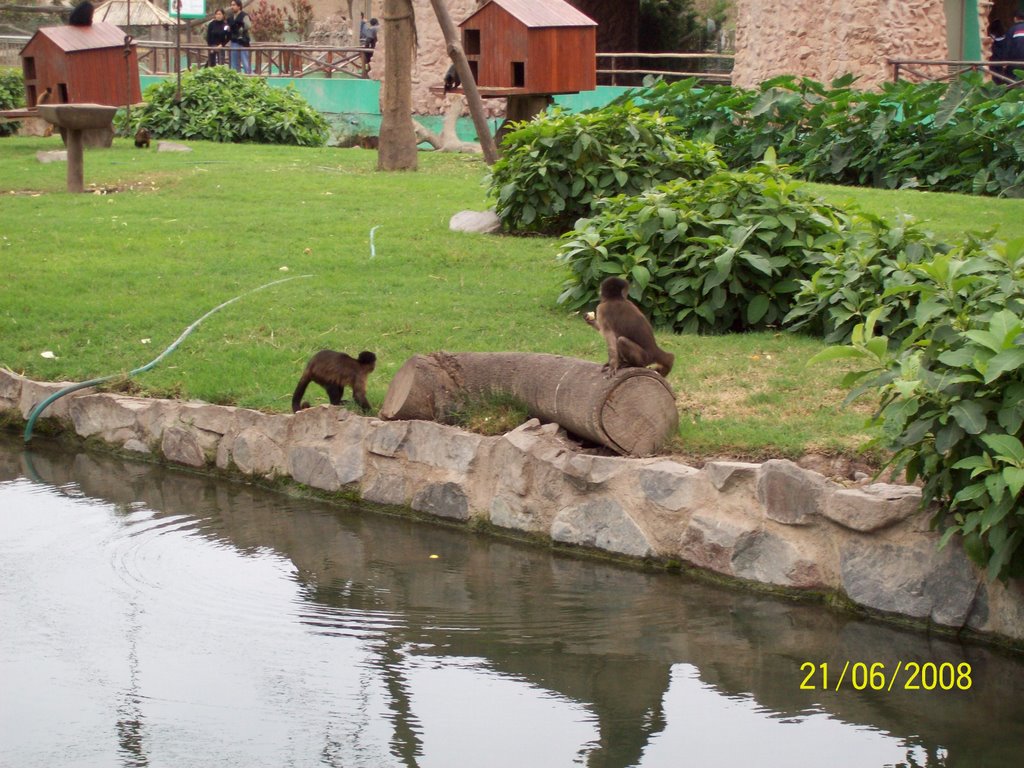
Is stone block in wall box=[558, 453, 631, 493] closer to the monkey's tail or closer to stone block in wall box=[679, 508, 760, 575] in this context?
stone block in wall box=[679, 508, 760, 575]

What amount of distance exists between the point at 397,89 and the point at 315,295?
923 centimetres

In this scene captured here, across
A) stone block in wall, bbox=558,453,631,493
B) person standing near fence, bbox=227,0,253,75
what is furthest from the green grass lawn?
person standing near fence, bbox=227,0,253,75

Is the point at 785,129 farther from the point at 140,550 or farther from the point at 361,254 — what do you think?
the point at 140,550

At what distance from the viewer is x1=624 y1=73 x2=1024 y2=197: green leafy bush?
1739 cm

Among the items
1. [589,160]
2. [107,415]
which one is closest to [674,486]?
[107,415]

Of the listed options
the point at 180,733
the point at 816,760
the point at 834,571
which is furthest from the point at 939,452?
→ the point at 180,733

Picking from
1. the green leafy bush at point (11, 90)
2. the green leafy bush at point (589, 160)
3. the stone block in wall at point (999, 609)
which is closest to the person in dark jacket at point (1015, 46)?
the green leafy bush at point (589, 160)

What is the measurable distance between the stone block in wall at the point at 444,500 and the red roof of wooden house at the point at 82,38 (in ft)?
40.7

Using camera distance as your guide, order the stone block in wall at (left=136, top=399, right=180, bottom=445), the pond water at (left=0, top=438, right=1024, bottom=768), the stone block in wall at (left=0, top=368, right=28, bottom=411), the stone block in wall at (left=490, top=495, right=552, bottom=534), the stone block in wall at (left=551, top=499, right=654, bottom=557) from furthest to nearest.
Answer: the stone block in wall at (left=0, top=368, right=28, bottom=411), the stone block in wall at (left=136, top=399, right=180, bottom=445), the stone block in wall at (left=490, top=495, right=552, bottom=534), the stone block in wall at (left=551, top=499, right=654, bottom=557), the pond water at (left=0, top=438, right=1024, bottom=768)

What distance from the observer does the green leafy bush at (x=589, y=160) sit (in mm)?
14289

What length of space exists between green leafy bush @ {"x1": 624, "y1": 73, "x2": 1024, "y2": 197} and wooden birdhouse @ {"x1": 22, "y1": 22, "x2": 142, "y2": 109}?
7814 mm

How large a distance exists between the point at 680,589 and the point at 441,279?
6199mm

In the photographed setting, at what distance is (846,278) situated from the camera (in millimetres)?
9727

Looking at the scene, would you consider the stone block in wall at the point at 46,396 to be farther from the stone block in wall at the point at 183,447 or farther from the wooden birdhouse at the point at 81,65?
the wooden birdhouse at the point at 81,65
